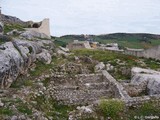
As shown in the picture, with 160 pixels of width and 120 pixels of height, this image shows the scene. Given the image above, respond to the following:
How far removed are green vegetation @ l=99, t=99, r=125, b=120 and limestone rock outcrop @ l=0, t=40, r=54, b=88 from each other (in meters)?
5.70

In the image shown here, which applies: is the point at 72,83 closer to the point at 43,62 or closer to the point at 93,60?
the point at 43,62

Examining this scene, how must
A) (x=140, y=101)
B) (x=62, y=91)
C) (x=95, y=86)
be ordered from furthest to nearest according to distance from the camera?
(x=95, y=86) < (x=62, y=91) < (x=140, y=101)

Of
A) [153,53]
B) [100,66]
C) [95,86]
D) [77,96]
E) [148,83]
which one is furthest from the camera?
[153,53]

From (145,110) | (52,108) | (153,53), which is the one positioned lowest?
(52,108)

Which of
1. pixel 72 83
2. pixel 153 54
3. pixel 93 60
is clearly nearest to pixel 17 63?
pixel 72 83

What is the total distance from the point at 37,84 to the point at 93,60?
15.6m

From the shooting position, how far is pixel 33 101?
61.2ft

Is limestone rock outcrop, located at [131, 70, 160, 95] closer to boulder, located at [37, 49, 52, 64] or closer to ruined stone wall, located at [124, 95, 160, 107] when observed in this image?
ruined stone wall, located at [124, 95, 160, 107]

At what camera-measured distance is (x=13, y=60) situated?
2153cm

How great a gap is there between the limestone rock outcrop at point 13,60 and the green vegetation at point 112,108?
5.70 meters

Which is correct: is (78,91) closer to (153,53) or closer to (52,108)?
(52,108)

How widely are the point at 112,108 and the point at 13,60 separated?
7010 mm

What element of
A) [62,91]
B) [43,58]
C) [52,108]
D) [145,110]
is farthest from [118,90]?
[43,58]

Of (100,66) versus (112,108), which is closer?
(112,108)
